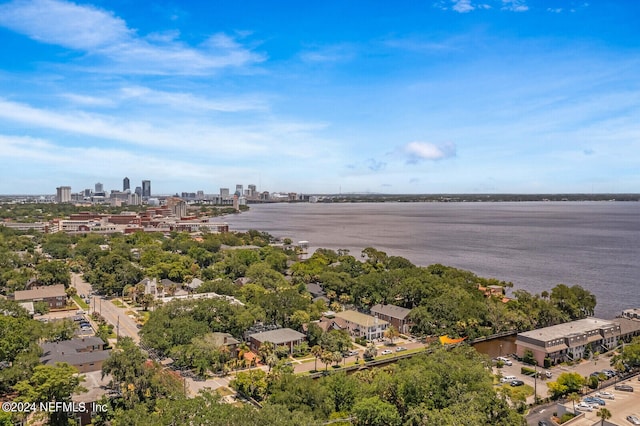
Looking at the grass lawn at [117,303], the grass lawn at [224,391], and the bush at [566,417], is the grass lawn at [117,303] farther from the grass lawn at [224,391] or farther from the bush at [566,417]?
the bush at [566,417]

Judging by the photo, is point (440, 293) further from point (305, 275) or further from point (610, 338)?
point (305, 275)

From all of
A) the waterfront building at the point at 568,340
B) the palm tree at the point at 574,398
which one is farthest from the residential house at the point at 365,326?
the palm tree at the point at 574,398

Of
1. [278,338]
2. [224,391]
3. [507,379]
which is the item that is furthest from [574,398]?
[224,391]

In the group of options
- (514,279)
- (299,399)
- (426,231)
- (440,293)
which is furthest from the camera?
(426,231)

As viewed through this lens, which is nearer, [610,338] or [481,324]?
[610,338]

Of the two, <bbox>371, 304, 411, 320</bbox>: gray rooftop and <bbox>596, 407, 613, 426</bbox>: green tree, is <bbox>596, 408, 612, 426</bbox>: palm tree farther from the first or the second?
<bbox>371, 304, 411, 320</bbox>: gray rooftop

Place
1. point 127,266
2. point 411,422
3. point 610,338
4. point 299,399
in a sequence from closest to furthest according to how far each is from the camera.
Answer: point 411,422, point 299,399, point 610,338, point 127,266

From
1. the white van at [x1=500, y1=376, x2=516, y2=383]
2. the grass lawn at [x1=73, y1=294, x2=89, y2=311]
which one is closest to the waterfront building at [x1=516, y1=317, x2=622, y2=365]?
the white van at [x1=500, y1=376, x2=516, y2=383]

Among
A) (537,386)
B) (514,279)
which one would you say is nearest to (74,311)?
(537,386)
